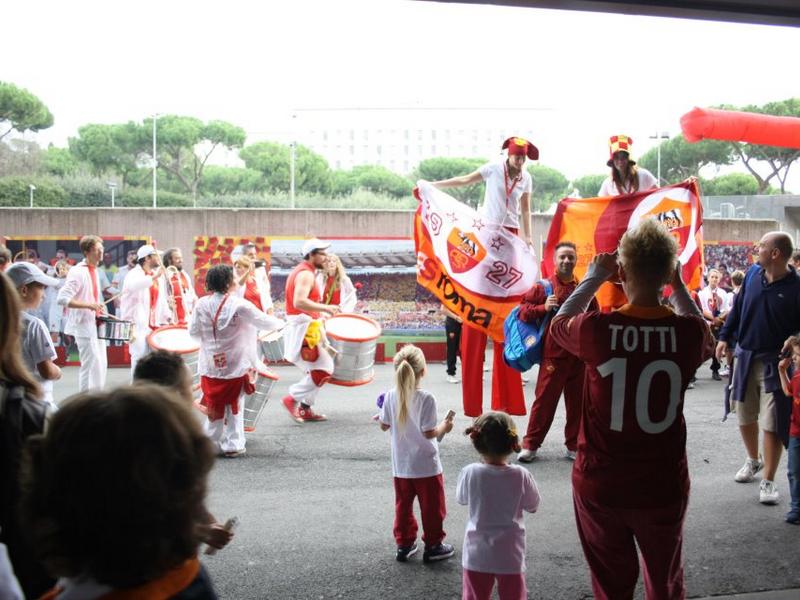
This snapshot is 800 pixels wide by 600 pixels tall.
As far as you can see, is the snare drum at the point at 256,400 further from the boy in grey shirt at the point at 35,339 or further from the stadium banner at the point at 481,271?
the boy in grey shirt at the point at 35,339

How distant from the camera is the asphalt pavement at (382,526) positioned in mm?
4457

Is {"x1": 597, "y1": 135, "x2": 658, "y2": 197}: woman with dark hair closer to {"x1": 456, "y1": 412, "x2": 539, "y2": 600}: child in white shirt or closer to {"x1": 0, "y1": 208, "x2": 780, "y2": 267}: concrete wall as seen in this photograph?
{"x1": 456, "y1": 412, "x2": 539, "y2": 600}: child in white shirt

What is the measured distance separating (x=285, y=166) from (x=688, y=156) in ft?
85.8

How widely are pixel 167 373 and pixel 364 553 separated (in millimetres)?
2140

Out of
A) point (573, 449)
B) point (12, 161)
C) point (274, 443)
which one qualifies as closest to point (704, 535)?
point (573, 449)

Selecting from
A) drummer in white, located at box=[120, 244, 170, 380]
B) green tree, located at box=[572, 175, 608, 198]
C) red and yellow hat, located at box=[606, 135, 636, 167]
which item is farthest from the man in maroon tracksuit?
green tree, located at box=[572, 175, 608, 198]

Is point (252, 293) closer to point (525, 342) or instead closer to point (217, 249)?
point (217, 249)

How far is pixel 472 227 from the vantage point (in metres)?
7.31

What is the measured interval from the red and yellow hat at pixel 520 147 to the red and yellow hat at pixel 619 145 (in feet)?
2.27

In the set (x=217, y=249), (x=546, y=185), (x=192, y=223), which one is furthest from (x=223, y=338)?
(x=546, y=185)

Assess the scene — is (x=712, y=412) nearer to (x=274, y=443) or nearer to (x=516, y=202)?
(x=516, y=202)

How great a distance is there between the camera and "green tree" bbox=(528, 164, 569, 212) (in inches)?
2152

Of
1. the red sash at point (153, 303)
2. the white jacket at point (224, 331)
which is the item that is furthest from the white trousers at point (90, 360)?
the white jacket at point (224, 331)

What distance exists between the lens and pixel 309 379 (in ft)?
30.0
